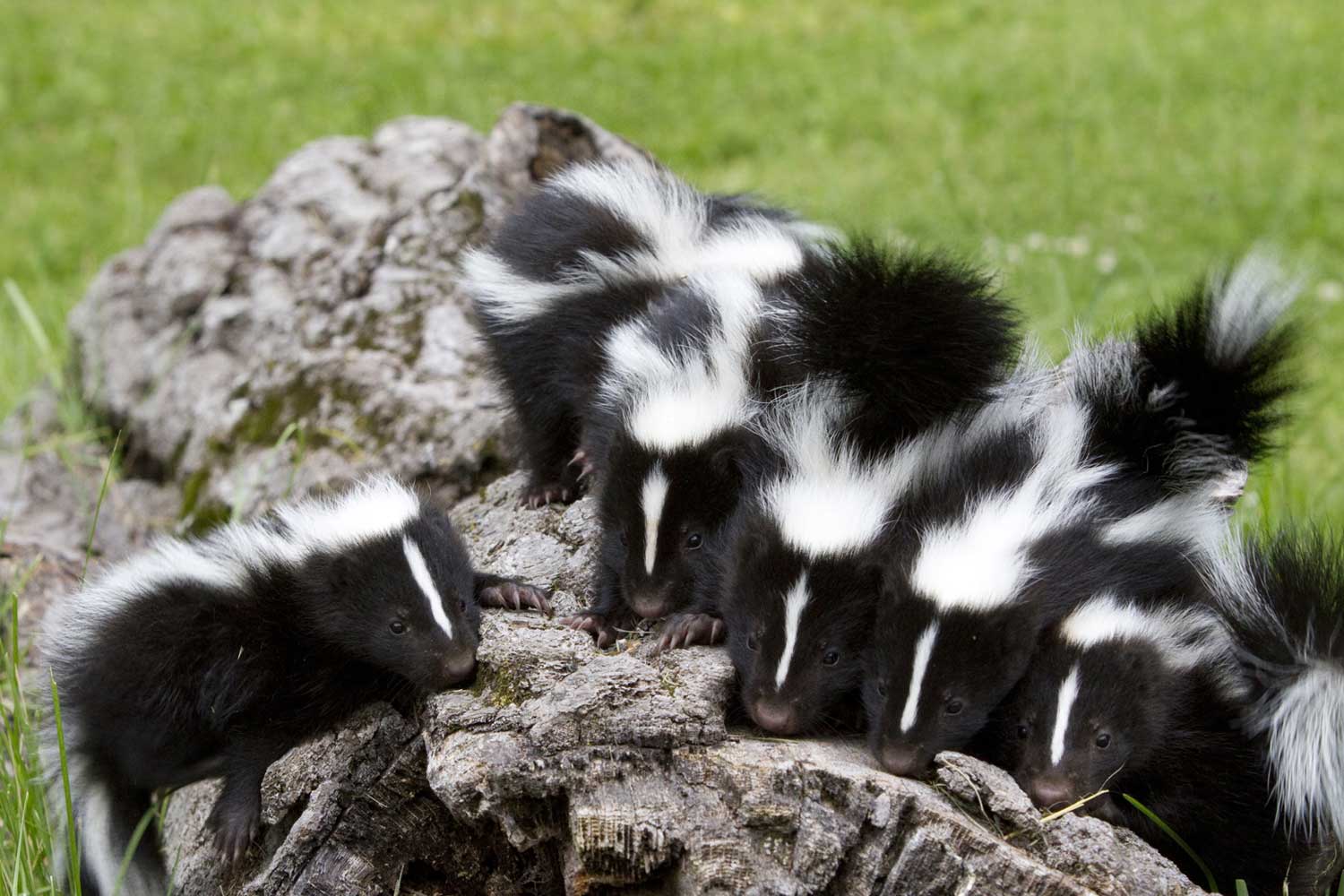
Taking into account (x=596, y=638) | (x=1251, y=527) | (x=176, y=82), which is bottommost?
(x=176, y=82)

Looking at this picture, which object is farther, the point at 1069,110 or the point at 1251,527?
the point at 1069,110

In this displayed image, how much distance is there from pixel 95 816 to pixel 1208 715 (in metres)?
3.02

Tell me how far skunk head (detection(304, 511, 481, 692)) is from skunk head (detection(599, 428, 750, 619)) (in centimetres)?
45

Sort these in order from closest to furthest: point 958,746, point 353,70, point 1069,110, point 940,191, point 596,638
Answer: point 958,746
point 596,638
point 940,191
point 1069,110
point 353,70

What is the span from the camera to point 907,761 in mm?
3295

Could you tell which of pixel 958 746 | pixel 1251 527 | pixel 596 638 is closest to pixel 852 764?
pixel 958 746

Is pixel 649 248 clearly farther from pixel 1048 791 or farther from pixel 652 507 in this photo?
pixel 1048 791

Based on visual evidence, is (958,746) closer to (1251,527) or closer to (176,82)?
(1251,527)

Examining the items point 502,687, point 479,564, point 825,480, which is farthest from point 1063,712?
point 479,564

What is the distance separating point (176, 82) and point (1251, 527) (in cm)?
1136

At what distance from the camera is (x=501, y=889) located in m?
3.65

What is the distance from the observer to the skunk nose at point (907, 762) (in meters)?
3.28

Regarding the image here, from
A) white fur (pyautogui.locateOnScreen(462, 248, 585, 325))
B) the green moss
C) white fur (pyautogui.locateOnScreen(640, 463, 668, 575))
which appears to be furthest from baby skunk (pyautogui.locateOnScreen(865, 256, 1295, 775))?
white fur (pyautogui.locateOnScreen(462, 248, 585, 325))

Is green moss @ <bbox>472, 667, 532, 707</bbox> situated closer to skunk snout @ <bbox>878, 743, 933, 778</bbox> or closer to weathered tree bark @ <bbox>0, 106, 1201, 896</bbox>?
weathered tree bark @ <bbox>0, 106, 1201, 896</bbox>
